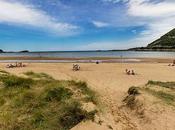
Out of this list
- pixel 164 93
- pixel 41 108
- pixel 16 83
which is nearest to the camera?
pixel 41 108

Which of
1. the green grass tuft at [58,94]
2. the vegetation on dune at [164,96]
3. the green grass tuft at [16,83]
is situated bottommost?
the vegetation on dune at [164,96]

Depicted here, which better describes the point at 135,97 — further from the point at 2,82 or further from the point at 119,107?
the point at 2,82

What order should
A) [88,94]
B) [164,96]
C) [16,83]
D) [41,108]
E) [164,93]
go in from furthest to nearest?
[16,83]
[88,94]
[164,93]
[164,96]
[41,108]

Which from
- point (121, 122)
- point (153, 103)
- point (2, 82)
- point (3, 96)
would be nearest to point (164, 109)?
point (153, 103)

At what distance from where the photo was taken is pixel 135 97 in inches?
551

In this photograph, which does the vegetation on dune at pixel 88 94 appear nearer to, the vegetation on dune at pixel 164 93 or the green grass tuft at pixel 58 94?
the green grass tuft at pixel 58 94

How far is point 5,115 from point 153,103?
6.30m

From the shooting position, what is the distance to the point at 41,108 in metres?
12.1

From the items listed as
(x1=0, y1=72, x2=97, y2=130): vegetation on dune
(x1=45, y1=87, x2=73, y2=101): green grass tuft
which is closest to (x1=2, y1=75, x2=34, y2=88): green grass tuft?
(x1=0, y1=72, x2=97, y2=130): vegetation on dune

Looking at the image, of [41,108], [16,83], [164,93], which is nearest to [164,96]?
[164,93]

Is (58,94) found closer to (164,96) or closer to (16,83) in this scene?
(16,83)

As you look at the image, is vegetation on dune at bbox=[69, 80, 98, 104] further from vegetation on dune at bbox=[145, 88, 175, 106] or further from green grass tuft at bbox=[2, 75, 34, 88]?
vegetation on dune at bbox=[145, 88, 175, 106]

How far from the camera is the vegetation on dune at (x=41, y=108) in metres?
10.6

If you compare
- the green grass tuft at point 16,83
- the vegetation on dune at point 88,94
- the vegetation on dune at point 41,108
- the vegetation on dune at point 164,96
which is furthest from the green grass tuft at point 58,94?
the vegetation on dune at point 164,96
